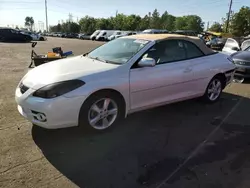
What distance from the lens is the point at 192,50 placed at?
5.42 meters

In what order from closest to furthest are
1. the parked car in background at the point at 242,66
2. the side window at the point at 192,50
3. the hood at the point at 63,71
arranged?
the hood at the point at 63,71
the side window at the point at 192,50
the parked car in background at the point at 242,66

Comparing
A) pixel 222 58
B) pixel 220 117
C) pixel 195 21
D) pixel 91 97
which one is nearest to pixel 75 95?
pixel 91 97

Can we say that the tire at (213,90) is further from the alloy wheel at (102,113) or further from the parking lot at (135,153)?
the alloy wheel at (102,113)

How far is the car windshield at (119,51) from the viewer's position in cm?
455

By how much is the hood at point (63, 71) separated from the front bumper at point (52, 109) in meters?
0.22

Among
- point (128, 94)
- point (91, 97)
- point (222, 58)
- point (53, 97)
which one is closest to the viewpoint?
point (53, 97)

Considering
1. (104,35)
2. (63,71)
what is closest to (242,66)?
(63,71)

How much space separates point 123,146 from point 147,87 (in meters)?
1.15

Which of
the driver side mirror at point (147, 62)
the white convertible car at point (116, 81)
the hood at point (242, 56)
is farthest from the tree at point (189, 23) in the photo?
the driver side mirror at point (147, 62)

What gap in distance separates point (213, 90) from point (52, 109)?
145 inches

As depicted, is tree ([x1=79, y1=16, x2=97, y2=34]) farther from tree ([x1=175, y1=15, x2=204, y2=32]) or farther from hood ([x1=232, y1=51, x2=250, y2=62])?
hood ([x1=232, y1=51, x2=250, y2=62])

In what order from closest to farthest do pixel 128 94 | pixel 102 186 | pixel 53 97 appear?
pixel 102 186
pixel 53 97
pixel 128 94

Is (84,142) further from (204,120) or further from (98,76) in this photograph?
(204,120)

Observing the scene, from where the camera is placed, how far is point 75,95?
147 inches
